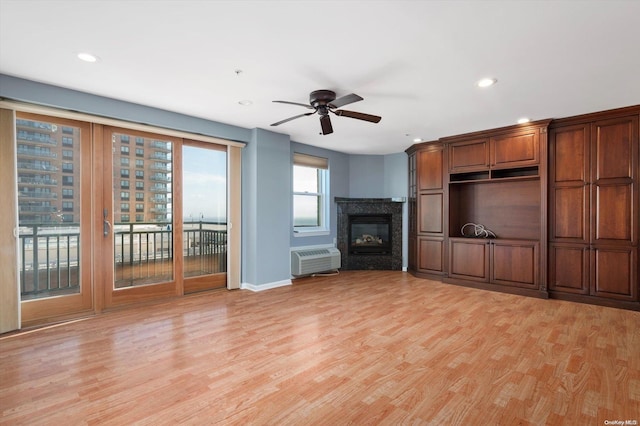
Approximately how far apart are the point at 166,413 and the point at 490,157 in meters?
5.13

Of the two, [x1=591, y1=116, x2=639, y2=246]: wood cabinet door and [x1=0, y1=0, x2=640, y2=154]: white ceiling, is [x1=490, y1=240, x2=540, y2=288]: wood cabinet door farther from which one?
[x1=0, y1=0, x2=640, y2=154]: white ceiling

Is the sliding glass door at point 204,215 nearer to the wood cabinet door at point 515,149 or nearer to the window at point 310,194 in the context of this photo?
the window at point 310,194

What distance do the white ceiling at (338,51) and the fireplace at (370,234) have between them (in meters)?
3.11

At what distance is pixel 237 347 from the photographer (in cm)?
277

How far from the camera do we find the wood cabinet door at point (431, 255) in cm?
558

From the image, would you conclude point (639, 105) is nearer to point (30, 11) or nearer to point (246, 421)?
point (246, 421)

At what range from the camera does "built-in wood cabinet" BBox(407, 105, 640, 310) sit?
12.9 ft

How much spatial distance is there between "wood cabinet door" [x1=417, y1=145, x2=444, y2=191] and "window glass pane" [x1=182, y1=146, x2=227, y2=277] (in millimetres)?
3495

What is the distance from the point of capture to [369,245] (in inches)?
264

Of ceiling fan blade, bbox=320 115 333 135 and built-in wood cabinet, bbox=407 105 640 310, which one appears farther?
built-in wood cabinet, bbox=407 105 640 310

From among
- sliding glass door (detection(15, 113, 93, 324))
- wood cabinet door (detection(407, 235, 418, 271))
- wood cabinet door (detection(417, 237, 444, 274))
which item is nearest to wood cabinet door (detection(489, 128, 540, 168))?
wood cabinet door (detection(417, 237, 444, 274))

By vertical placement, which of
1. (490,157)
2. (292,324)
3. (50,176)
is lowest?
(292,324)

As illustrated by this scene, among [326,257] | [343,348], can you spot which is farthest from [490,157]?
[343,348]

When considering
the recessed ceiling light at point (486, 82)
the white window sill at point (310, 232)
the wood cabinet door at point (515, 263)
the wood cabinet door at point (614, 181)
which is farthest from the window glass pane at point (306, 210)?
the wood cabinet door at point (614, 181)
